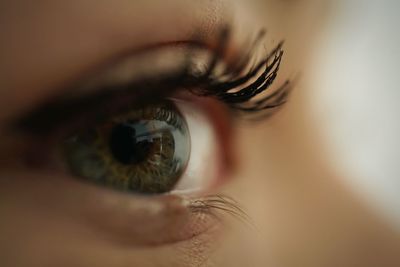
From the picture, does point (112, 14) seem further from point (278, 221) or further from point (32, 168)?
point (278, 221)

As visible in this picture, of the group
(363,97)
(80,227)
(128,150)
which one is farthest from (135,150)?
(363,97)

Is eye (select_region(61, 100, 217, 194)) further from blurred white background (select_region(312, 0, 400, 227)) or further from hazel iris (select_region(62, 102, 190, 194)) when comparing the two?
blurred white background (select_region(312, 0, 400, 227))

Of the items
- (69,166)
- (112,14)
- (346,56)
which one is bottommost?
(69,166)

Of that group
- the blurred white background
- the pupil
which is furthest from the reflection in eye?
the blurred white background

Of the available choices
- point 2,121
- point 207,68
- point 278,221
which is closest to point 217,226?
point 278,221

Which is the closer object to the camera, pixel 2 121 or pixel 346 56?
pixel 2 121

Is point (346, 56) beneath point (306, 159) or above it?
above

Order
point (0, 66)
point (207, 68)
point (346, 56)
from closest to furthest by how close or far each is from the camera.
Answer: point (0, 66) < point (207, 68) < point (346, 56)

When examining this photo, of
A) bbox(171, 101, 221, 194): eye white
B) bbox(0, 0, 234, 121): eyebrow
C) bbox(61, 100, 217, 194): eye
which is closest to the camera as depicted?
bbox(0, 0, 234, 121): eyebrow
